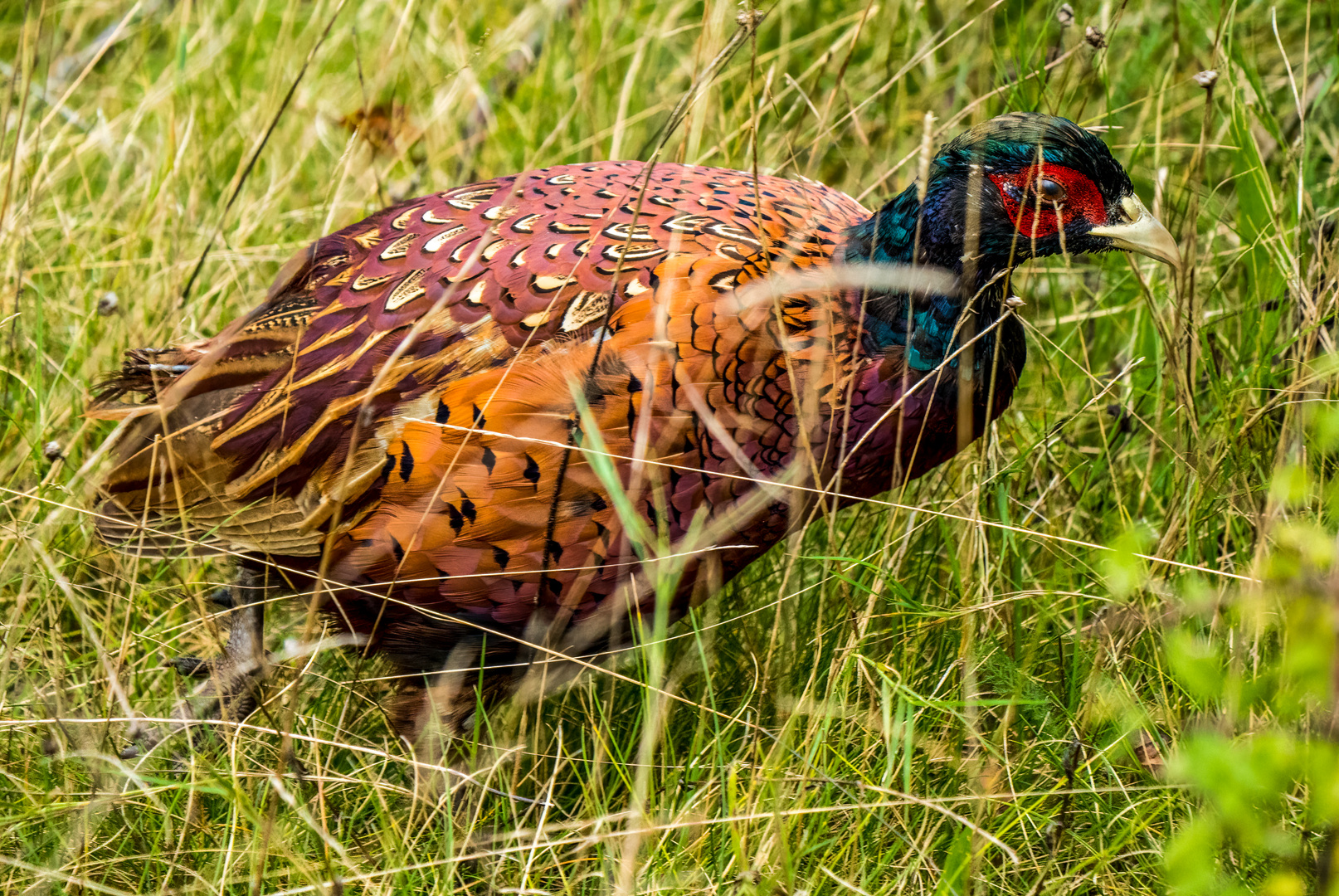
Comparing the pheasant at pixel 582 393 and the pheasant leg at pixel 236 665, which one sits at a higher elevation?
the pheasant at pixel 582 393

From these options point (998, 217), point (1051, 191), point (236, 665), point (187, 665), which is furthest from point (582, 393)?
point (187, 665)

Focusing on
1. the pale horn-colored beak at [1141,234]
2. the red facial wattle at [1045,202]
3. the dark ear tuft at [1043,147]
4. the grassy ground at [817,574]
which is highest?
the dark ear tuft at [1043,147]

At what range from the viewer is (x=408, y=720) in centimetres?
288

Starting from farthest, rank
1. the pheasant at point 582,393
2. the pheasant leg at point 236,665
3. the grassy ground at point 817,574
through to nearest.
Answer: the pheasant leg at point 236,665, the pheasant at point 582,393, the grassy ground at point 817,574

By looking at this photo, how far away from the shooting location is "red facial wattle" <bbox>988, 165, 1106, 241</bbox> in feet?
8.49

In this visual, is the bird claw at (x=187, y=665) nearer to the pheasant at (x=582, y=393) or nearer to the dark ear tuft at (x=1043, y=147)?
the pheasant at (x=582, y=393)

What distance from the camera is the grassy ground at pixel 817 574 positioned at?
7.56 ft

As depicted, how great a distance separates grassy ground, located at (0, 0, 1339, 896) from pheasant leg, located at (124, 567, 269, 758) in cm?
9

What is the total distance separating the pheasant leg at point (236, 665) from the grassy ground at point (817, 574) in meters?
0.09

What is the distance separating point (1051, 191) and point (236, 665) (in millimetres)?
2187

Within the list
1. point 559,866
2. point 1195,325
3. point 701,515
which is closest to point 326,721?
point 559,866

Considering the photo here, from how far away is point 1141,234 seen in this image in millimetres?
2611

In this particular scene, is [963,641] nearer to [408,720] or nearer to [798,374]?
[798,374]

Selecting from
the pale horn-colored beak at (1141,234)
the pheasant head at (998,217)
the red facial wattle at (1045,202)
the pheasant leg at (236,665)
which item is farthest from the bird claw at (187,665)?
the pale horn-colored beak at (1141,234)
